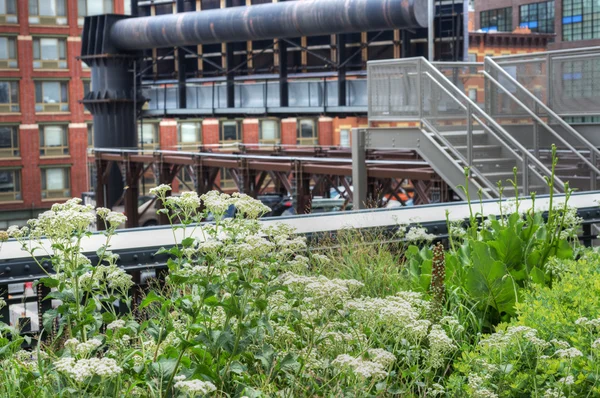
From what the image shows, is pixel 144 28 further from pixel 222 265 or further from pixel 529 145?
pixel 222 265

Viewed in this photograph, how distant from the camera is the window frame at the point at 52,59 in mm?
62406

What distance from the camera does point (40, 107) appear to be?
205 feet

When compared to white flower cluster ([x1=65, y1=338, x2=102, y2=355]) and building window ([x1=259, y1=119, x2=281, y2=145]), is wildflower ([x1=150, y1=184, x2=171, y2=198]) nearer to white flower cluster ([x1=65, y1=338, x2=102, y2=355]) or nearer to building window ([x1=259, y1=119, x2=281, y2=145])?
white flower cluster ([x1=65, y1=338, x2=102, y2=355])

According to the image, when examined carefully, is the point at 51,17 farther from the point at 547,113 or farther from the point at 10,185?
the point at 547,113

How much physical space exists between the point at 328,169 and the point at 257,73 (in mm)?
13661

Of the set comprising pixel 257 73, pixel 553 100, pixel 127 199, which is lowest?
pixel 127 199

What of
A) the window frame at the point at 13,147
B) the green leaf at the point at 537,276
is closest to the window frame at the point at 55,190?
the window frame at the point at 13,147

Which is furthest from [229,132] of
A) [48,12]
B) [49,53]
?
[48,12]

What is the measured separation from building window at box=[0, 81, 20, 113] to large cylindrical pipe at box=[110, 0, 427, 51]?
2197cm

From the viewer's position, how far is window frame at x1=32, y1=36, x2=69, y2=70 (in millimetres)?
62406

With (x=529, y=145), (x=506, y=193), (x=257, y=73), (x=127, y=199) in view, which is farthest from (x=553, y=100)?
(x=127, y=199)

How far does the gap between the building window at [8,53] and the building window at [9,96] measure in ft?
3.84

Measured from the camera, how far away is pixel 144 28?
4112cm

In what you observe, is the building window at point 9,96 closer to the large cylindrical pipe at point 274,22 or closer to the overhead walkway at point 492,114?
the large cylindrical pipe at point 274,22
